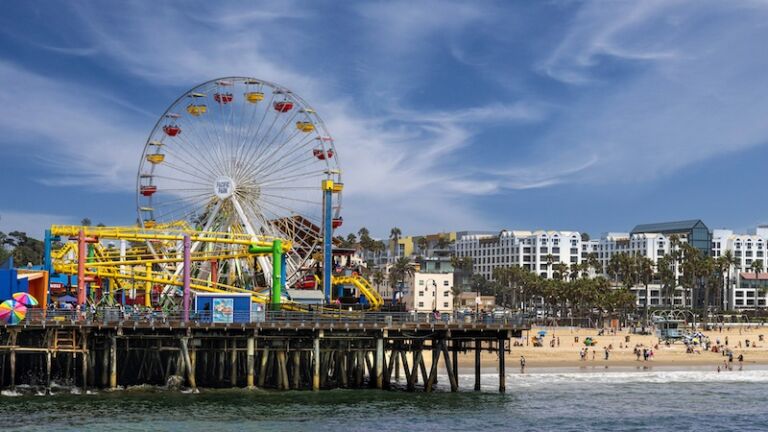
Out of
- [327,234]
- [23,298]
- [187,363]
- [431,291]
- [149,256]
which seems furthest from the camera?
[431,291]

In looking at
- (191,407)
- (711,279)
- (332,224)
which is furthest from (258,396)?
(711,279)

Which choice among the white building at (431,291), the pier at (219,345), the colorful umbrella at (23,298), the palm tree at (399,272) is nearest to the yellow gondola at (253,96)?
the pier at (219,345)

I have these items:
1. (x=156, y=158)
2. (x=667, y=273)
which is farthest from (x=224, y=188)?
(x=667, y=273)

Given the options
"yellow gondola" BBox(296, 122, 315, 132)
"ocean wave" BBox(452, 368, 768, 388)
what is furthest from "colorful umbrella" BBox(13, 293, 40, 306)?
"yellow gondola" BBox(296, 122, 315, 132)

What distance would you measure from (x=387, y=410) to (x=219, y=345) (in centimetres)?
1151

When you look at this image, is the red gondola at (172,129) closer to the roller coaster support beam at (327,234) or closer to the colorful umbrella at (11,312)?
the roller coaster support beam at (327,234)

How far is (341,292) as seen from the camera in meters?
88.6

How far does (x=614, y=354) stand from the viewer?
9362 centimetres

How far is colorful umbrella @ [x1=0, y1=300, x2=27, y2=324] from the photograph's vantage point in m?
50.0

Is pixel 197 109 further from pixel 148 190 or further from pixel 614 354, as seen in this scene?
pixel 614 354

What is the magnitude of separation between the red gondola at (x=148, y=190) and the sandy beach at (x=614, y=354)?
26.6 meters

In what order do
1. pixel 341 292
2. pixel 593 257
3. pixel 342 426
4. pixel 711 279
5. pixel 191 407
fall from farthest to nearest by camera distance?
1. pixel 593 257
2. pixel 711 279
3. pixel 341 292
4. pixel 191 407
5. pixel 342 426

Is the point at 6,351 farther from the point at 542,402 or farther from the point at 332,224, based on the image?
the point at 332,224

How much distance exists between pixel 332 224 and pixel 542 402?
31.5 metres
